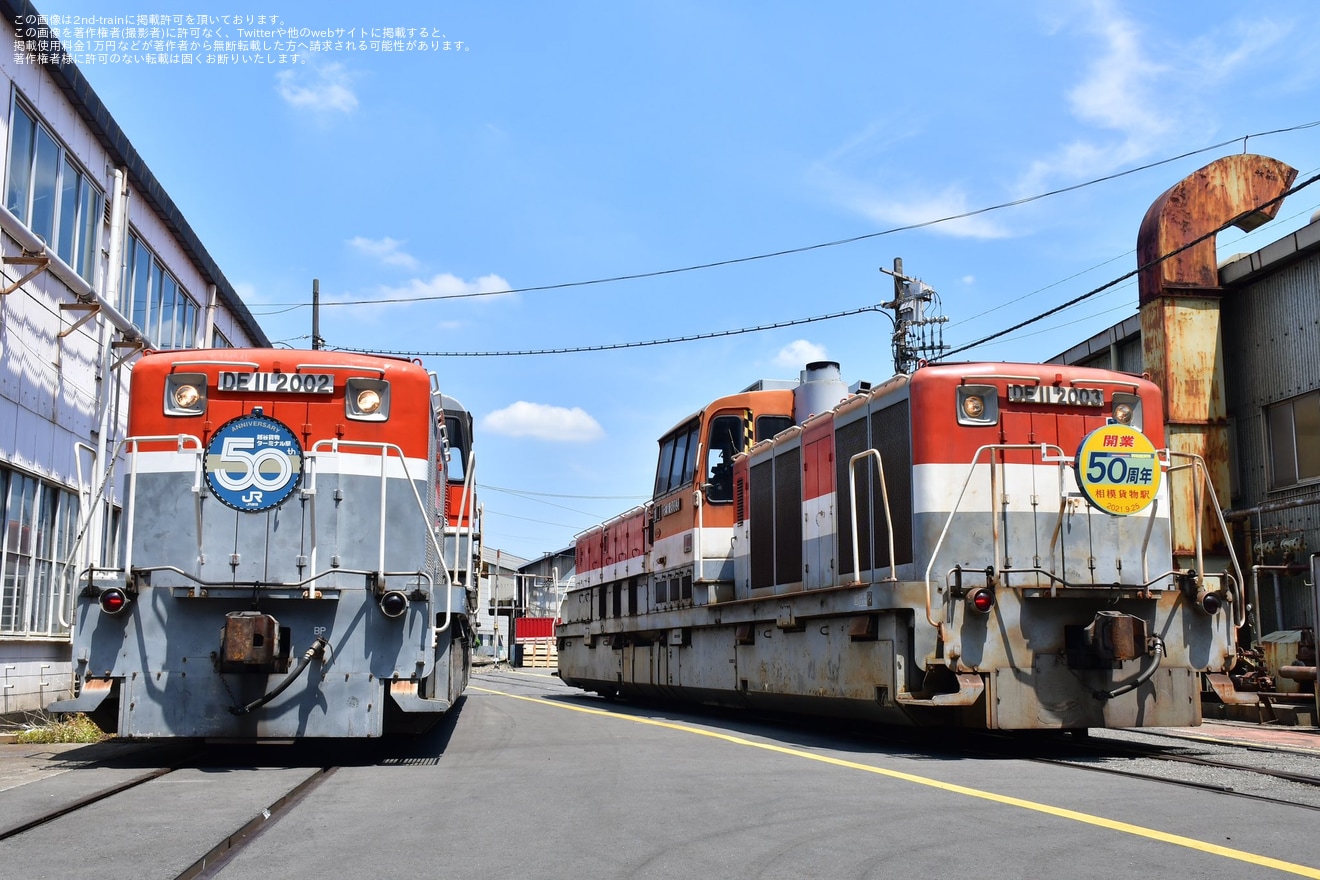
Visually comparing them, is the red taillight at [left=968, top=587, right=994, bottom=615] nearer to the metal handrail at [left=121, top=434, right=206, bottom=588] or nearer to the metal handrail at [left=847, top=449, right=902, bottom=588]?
the metal handrail at [left=847, top=449, right=902, bottom=588]

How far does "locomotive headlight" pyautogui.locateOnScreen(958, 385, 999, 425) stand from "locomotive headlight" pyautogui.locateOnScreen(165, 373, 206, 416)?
6.09 m

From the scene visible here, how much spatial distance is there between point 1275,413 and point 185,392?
15078mm

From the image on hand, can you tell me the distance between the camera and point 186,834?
5547 millimetres

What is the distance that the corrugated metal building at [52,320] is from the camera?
37.8 feet

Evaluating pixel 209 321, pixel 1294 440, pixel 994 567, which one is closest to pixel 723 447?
pixel 994 567

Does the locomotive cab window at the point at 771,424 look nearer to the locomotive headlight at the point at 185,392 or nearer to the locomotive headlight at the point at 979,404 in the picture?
the locomotive headlight at the point at 979,404

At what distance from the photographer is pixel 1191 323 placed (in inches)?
688

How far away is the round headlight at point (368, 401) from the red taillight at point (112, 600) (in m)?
2.15

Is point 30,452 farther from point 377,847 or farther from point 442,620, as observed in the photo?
point 377,847

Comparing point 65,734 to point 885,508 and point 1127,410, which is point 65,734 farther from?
point 1127,410

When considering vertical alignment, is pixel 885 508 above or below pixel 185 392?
below

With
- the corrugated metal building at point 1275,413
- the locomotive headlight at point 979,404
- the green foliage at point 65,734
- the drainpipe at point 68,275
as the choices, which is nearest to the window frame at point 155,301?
the drainpipe at point 68,275

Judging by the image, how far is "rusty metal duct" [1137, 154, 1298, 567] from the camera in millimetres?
17344

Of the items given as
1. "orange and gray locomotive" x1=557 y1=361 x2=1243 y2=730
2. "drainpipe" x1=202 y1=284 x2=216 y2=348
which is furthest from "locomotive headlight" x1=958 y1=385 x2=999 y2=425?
"drainpipe" x1=202 y1=284 x2=216 y2=348
